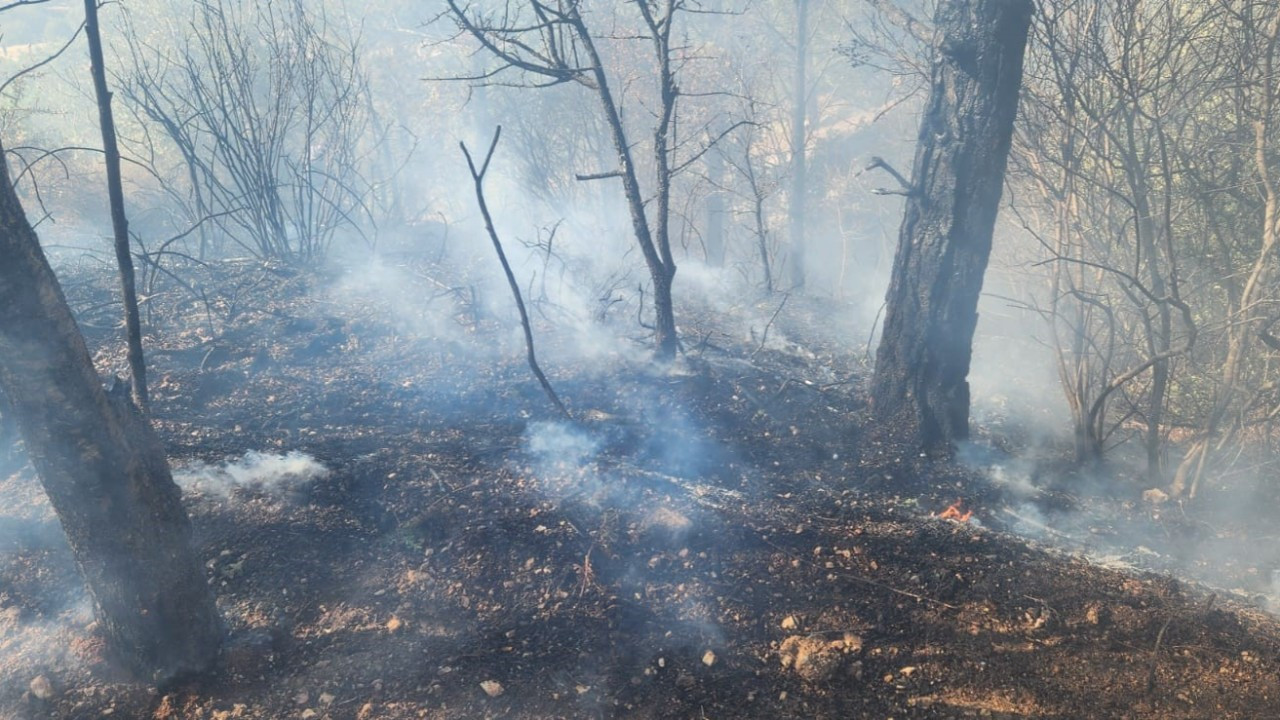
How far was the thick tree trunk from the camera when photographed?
2604mm

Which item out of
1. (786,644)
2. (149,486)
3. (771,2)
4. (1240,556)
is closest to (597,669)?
(786,644)

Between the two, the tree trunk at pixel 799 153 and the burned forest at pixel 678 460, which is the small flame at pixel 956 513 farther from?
the tree trunk at pixel 799 153

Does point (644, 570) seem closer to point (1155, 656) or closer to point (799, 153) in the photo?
point (1155, 656)

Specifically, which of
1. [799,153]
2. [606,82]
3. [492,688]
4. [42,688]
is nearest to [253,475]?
[42,688]

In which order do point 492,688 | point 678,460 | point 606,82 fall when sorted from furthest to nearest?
1. point 606,82
2. point 678,460
3. point 492,688

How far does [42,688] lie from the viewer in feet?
10.3

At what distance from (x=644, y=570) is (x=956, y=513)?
90.6 inches

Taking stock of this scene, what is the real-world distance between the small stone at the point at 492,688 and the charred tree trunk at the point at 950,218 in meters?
3.79

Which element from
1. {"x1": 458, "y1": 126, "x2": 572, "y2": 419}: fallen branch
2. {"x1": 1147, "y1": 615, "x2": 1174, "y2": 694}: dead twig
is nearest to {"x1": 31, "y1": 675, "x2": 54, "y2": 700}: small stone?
{"x1": 458, "y1": 126, "x2": 572, "y2": 419}: fallen branch

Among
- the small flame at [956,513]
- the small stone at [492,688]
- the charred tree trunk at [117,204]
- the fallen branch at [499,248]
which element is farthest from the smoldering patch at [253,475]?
the small flame at [956,513]

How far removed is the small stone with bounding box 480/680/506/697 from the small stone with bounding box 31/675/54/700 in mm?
1955

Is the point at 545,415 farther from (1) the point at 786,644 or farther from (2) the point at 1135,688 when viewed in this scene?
(2) the point at 1135,688

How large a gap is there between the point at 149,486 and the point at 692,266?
35.5 feet

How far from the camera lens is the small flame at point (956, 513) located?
184 inches
